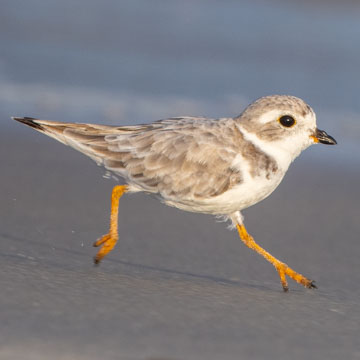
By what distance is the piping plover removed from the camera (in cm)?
551

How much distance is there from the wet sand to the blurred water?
1426 millimetres

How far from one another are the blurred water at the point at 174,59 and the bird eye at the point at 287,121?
3.56 metres

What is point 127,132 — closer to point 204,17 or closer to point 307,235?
point 307,235

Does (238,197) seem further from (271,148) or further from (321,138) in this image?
(321,138)

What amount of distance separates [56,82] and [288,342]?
7.34 metres

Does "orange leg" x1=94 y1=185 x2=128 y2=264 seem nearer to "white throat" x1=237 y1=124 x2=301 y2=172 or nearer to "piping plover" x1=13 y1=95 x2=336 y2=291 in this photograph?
"piping plover" x1=13 y1=95 x2=336 y2=291

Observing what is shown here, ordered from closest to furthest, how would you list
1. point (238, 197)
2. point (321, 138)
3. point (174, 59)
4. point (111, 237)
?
Answer: 1. point (238, 197)
2. point (111, 237)
3. point (321, 138)
4. point (174, 59)

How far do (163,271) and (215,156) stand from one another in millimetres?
844

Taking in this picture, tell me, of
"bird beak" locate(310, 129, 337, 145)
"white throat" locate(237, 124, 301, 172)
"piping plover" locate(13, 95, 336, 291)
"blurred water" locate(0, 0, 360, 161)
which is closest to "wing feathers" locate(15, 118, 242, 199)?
"piping plover" locate(13, 95, 336, 291)

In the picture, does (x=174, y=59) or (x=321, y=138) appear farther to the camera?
(x=174, y=59)

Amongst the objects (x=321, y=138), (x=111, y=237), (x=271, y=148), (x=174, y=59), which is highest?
(x=174, y=59)

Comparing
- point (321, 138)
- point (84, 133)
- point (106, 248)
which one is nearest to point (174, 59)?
point (84, 133)

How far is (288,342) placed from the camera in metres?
4.34

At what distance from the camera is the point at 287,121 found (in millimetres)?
5676
